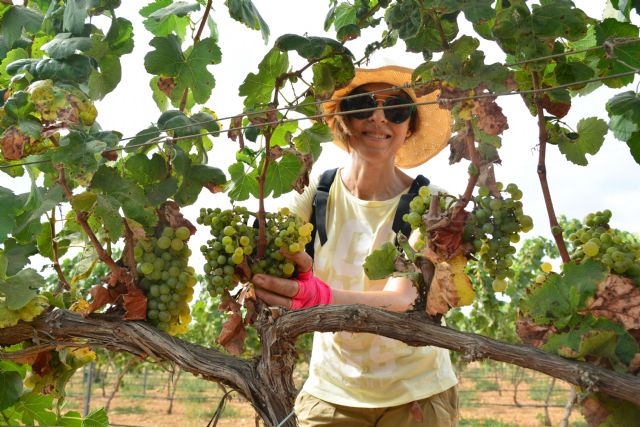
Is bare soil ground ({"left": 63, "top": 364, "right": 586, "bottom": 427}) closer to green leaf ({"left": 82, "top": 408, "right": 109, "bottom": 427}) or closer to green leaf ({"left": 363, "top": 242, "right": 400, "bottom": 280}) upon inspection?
green leaf ({"left": 82, "top": 408, "right": 109, "bottom": 427})

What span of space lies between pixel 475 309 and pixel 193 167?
1242 cm

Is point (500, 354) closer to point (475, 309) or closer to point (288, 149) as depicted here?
point (288, 149)

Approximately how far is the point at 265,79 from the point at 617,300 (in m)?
1.18

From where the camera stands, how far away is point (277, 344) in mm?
2010

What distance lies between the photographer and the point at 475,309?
13828 millimetres

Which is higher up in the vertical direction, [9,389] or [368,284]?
[368,284]

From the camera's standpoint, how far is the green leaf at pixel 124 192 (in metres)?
1.98

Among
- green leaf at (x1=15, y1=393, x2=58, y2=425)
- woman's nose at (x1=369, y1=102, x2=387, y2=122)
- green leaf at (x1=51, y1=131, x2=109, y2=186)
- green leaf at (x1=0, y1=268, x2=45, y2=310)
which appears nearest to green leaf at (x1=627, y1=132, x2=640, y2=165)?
woman's nose at (x1=369, y1=102, x2=387, y2=122)

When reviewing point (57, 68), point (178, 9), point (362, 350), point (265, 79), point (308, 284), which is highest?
point (178, 9)

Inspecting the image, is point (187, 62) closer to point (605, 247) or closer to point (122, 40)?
point (122, 40)

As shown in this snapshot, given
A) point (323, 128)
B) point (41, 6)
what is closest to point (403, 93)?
point (323, 128)

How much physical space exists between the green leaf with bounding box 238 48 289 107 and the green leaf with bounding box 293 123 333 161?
0.53 feet

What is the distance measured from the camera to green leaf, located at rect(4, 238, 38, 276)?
7.66 ft

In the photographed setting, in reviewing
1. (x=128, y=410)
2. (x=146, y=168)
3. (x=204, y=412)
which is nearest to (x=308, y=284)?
(x=146, y=168)
